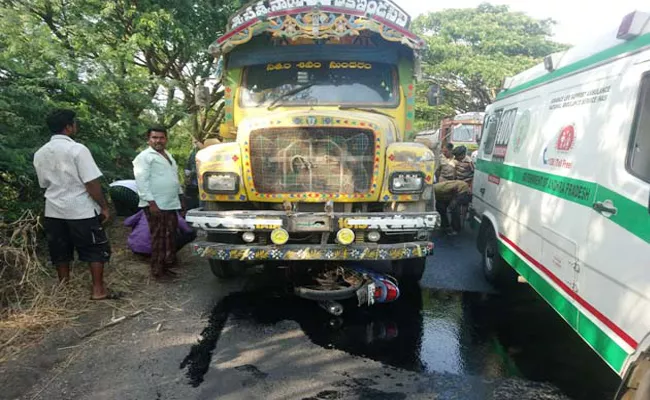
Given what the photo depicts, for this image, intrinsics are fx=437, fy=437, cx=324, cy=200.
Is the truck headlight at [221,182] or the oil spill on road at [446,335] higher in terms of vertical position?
the truck headlight at [221,182]

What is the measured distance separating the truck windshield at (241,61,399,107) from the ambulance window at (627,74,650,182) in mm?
2907

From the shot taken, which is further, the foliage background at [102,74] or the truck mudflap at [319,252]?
the foliage background at [102,74]

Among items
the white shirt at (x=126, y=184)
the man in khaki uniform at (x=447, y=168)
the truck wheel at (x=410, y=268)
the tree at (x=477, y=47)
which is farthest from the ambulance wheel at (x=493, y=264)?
the tree at (x=477, y=47)

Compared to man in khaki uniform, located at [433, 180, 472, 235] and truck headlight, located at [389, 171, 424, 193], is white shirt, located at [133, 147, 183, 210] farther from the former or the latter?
man in khaki uniform, located at [433, 180, 472, 235]

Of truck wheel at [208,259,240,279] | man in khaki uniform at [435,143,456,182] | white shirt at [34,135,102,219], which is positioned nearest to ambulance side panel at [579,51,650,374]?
truck wheel at [208,259,240,279]

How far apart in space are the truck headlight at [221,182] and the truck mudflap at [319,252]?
0.56 m

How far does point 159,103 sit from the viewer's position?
828 centimetres

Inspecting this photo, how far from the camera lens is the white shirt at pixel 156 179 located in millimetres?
4790

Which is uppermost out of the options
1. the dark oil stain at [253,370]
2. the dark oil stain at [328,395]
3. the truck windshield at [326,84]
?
the truck windshield at [326,84]

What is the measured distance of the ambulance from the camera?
94.6 inches

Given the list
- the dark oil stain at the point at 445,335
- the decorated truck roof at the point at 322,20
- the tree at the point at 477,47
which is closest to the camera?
the dark oil stain at the point at 445,335

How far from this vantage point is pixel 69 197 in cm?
406

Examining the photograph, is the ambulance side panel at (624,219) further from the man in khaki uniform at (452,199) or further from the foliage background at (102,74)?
the man in khaki uniform at (452,199)

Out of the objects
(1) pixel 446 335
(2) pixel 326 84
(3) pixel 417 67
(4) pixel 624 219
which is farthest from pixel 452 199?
(4) pixel 624 219
